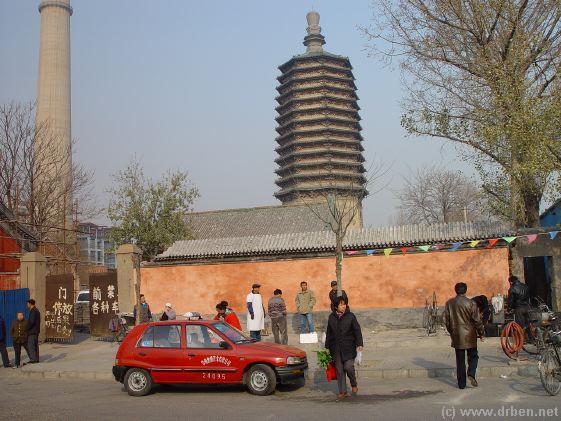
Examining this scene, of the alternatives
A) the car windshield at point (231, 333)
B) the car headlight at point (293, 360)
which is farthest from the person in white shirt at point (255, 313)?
the car headlight at point (293, 360)

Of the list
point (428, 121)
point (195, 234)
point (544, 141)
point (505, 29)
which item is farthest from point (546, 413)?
point (195, 234)

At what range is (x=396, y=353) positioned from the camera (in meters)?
13.3

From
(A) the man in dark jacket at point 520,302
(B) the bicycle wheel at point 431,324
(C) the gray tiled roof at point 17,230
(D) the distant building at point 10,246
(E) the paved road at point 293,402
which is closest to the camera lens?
(E) the paved road at point 293,402

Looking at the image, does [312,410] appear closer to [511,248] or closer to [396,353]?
[396,353]

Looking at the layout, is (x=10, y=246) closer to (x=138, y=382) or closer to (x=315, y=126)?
(x=138, y=382)

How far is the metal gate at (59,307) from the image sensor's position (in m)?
18.6

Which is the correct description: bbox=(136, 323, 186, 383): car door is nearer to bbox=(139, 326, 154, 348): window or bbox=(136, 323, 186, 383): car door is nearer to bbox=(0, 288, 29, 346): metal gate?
bbox=(139, 326, 154, 348): window

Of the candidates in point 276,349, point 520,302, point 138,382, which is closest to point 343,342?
point 276,349

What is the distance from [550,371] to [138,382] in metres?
6.54

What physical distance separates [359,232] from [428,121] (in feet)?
17.5

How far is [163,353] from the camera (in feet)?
32.1

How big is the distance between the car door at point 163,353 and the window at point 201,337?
6.6 inches

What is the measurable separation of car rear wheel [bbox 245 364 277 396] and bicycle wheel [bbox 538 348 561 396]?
4.03 metres

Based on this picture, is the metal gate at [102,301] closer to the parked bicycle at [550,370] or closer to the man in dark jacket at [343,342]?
the man in dark jacket at [343,342]
